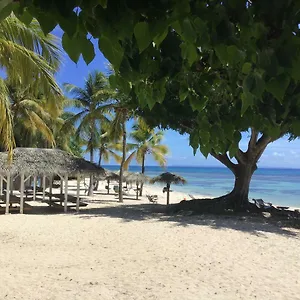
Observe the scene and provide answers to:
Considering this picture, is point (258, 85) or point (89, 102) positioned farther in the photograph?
point (89, 102)

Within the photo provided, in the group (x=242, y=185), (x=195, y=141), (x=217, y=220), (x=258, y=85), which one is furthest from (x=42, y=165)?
(x=258, y=85)

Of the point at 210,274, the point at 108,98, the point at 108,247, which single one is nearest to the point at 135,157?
the point at 108,98

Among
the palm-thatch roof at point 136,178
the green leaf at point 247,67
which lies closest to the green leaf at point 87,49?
the green leaf at point 247,67

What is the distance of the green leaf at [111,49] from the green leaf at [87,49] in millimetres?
54

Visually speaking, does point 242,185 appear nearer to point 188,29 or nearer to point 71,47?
point 188,29

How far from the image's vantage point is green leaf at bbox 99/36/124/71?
55.3 inches

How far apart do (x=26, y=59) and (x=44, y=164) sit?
10.1 m

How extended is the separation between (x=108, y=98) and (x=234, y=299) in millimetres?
17488

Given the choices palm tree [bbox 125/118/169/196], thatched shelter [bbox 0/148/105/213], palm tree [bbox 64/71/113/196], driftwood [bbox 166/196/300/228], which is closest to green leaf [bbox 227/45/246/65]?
driftwood [bbox 166/196/300/228]

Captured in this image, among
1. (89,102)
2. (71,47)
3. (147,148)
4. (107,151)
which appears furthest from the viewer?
(107,151)

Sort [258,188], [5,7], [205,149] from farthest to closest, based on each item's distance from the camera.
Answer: [258,188] → [205,149] → [5,7]

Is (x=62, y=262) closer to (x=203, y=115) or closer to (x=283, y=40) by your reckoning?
(x=203, y=115)

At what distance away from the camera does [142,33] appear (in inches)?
55.0

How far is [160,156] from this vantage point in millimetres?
35094
